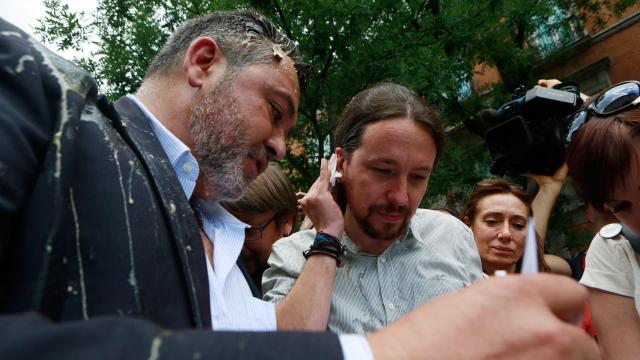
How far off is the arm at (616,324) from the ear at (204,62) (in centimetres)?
173

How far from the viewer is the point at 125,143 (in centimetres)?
97

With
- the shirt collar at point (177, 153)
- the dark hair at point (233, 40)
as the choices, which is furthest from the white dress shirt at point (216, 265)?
the dark hair at point (233, 40)

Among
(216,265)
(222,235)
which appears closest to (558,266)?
(222,235)

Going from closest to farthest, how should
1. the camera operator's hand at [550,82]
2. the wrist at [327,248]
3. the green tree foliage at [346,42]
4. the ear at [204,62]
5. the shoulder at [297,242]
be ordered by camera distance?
the ear at [204,62]
the wrist at [327,248]
the shoulder at [297,242]
the camera operator's hand at [550,82]
the green tree foliage at [346,42]

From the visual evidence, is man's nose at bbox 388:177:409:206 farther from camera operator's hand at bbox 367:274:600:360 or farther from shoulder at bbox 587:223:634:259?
camera operator's hand at bbox 367:274:600:360

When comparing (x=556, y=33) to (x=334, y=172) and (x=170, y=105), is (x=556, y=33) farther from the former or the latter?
(x=170, y=105)

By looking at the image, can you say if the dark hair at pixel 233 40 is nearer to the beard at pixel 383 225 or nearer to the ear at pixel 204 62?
the ear at pixel 204 62

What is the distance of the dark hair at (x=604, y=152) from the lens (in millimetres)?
1779

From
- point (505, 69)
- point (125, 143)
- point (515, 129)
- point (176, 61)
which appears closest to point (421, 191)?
point (515, 129)

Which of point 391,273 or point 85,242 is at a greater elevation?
point 85,242

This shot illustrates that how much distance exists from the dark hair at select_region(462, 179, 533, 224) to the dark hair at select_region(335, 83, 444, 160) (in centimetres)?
121

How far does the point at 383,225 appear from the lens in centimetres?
199

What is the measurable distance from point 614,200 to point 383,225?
35.6 inches

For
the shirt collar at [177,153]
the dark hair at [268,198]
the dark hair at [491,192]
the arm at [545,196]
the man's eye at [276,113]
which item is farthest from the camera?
the dark hair at [491,192]
